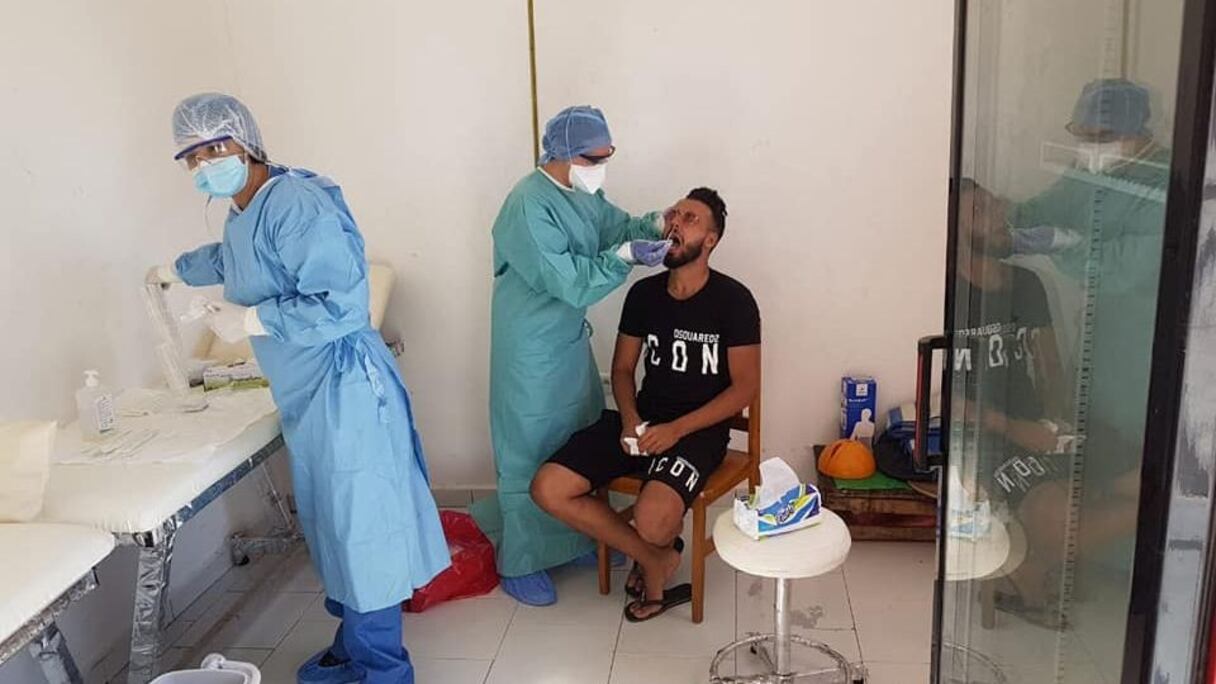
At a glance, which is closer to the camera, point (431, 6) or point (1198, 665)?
point (1198, 665)

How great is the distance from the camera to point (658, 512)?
7.68ft

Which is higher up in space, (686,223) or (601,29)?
(601,29)

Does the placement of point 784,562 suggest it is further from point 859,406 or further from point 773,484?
point 859,406

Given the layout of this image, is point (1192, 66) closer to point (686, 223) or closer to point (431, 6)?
point (686, 223)

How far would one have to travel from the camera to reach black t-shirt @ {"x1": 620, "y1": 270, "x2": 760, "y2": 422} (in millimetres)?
2430

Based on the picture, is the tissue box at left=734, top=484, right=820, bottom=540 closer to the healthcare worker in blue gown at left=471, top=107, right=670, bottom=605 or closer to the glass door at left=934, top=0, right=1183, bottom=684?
the glass door at left=934, top=0, right=1183, bottom=684

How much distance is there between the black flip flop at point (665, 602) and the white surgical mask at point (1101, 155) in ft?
5.51

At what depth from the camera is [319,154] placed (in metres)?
2.93

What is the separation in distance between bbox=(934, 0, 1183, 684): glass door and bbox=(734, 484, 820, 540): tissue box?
428 millimetres

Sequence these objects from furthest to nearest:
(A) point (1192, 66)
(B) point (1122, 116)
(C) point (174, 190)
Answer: (C) point (174, 190) < (B) point (1122, 116) < (A) point (1192, 66)

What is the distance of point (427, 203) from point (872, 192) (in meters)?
1.42

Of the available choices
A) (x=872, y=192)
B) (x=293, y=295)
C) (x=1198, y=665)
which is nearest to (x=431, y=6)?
(x=293, y=295)

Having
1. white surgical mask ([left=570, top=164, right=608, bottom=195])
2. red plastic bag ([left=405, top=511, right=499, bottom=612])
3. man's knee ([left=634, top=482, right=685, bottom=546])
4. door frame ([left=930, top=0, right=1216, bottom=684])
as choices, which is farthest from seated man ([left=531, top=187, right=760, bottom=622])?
door frame ([left=930, top=0, right=1216, bottom=684])

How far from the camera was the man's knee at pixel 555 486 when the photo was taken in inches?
95.5
